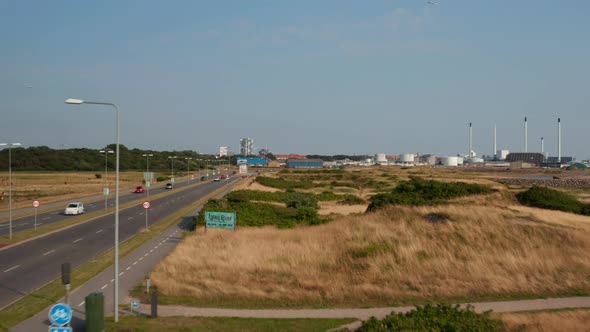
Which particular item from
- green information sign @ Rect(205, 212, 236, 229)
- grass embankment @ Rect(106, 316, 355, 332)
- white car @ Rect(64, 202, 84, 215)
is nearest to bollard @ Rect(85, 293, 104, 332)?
grass embankment @ Rect(106, 316, 355, 332)

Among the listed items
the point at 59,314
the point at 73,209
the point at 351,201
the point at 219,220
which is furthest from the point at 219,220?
the point at 351,201

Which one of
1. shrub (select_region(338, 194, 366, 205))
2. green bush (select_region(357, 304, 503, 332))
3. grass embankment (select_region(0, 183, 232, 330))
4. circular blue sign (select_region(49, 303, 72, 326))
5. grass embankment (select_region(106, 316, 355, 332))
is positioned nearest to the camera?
circular blue sign (select_region(49, 303, 72, 326))

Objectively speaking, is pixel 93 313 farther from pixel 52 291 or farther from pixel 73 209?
pixel 73 209

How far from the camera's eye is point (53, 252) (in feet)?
112

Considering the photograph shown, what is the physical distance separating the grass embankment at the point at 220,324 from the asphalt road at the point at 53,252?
20.8 ft

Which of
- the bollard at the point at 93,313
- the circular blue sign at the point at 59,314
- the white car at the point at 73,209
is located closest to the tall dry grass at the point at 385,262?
the bollard at the point at 93,313

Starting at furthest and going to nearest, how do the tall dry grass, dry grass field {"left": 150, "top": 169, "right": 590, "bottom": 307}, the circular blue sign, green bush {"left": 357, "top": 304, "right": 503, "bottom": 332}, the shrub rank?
the shrub < the tall dry grass < dry grass field {"left": 150, "top": 169, "right": 590, "bottom": 307} < green bush {"left": 357, "top": 304, "right": 503, "bottom": 332} < the circular blue sign

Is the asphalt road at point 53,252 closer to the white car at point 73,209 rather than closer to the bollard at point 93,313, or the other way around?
the white car at point 73,209

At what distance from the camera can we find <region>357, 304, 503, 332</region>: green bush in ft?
50.9

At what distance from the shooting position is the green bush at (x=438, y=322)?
15.5m

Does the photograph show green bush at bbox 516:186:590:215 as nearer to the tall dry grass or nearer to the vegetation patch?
the vegetation patch

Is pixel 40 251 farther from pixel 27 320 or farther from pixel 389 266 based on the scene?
pixel 389 266

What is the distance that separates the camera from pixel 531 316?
62.2ft

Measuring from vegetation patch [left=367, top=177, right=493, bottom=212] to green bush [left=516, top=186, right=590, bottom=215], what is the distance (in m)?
4.69
